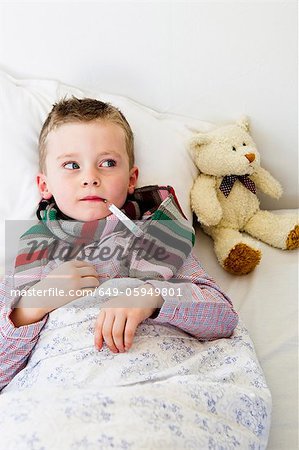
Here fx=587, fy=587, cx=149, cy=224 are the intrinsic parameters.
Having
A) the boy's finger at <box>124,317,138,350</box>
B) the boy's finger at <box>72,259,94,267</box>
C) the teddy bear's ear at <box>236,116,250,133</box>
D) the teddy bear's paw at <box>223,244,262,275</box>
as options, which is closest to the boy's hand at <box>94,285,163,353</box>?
the boy's finger at <box>124,317,138,350</box>

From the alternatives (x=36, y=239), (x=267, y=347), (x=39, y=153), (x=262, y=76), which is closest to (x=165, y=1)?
(x=262, y=76)

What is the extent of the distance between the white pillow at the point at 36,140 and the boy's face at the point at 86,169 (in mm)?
95

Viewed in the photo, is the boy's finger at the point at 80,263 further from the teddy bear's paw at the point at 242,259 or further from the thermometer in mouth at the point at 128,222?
the teddy bear's paw at the point at 242,259

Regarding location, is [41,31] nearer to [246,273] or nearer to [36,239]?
[36,239]

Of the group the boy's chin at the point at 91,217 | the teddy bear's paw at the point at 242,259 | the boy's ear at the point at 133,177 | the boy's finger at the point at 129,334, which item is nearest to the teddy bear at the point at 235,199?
the teddy bear's paw at the point at 242,259

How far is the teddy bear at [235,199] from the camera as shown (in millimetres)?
1251

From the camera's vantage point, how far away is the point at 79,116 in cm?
110

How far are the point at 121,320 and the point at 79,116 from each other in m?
0.41

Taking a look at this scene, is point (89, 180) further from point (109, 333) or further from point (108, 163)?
point (109, 333)

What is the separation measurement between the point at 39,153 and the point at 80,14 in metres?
0.34

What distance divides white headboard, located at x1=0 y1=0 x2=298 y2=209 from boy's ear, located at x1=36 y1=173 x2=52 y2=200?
0.93 ft

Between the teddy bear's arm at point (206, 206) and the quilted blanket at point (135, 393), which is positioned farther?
the teddy bear's arm at point (206, 206)

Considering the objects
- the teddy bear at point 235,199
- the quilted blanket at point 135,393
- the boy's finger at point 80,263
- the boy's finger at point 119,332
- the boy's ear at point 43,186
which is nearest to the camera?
the quilted blanket at point 135,393

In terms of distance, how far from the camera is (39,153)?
1174 mm
